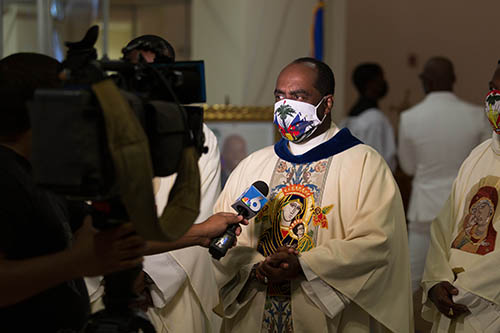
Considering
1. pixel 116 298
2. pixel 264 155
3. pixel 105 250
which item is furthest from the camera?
pixel 264 155

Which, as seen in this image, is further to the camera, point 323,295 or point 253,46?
point 253,46

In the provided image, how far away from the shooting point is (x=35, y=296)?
2178mm

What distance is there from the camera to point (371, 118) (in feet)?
24.5

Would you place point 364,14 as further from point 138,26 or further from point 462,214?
point 462,214

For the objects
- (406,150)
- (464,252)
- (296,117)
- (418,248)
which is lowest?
(418,248)

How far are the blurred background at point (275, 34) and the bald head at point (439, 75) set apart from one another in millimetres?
975

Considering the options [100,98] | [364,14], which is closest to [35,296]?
[100,98]

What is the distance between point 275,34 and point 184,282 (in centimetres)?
372

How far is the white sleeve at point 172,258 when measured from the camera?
11.7ft

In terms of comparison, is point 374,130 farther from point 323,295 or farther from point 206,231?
point 206,231

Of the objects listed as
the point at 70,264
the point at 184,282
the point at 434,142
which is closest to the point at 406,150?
the point at 434,142

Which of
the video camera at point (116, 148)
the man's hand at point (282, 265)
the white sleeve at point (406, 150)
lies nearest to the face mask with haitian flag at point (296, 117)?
the man's hand at point (282, 265)

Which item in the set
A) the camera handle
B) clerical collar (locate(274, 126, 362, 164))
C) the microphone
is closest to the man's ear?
clerical collar (locate(274, 126, 362, 164))

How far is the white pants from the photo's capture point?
6.29 metres
